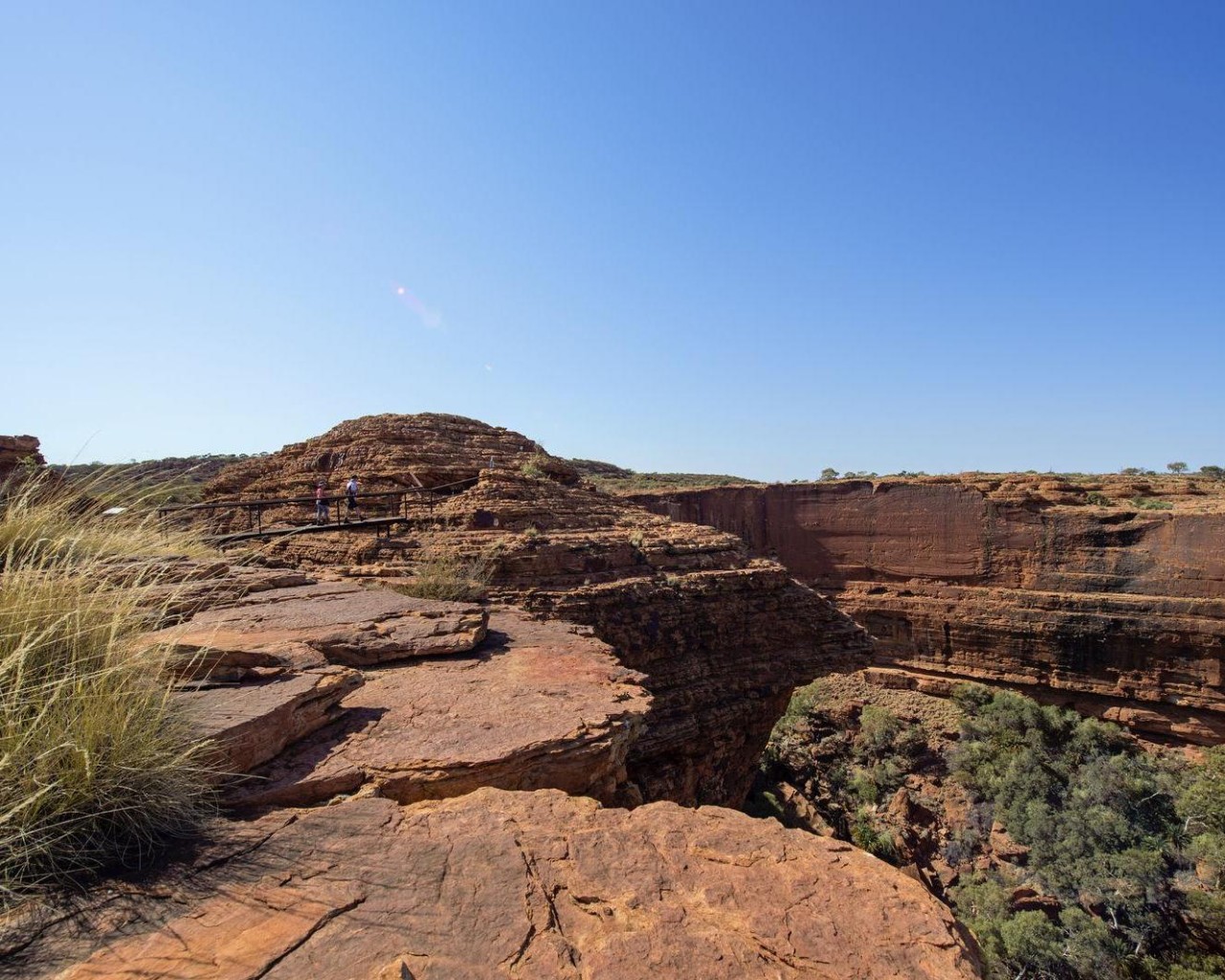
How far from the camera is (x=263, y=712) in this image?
2711mm

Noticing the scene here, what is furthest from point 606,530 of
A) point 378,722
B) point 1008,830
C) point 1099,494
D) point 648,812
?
point 1099,494

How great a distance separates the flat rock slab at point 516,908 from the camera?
153 cm

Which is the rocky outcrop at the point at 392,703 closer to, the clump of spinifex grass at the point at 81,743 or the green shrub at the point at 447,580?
the clump of spinifex grass at the point at 81,743

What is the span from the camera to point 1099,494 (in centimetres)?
1984

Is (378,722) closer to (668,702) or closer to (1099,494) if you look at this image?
(668,702)

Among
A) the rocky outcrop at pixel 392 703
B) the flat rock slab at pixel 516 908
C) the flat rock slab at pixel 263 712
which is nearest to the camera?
the flat rock slab at pixel 516 908

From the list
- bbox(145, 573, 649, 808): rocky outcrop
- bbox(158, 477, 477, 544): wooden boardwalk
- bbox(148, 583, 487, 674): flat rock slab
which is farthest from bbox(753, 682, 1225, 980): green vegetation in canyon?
bbox(148, 583, 487, 674): flat rock slab

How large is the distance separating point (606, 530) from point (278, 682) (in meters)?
7.78

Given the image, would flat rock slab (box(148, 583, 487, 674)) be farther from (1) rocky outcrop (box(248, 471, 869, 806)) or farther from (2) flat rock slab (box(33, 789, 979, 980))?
(1) rocky outcrop (box(248, 471, 869, 806))

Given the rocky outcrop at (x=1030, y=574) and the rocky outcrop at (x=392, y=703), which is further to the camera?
the rocky outcrop at (x=1030, y=574)

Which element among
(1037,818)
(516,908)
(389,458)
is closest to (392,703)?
(516,908)

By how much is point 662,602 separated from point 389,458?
263 inches

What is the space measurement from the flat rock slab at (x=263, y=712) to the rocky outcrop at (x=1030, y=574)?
65.2 ft

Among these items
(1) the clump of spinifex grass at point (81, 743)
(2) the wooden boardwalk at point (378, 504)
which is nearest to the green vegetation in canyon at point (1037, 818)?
(2) the wooden boardwalk at point (378, 504)
